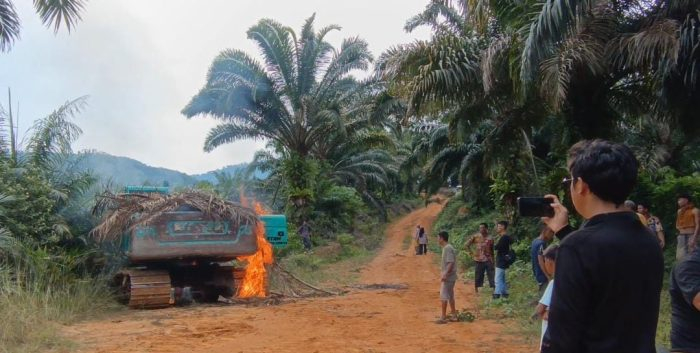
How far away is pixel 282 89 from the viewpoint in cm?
2188

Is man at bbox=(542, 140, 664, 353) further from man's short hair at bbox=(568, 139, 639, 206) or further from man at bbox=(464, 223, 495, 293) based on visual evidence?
man at bbox=(464, 223, 495, 293)

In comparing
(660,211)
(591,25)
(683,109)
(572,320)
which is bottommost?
(572,320)

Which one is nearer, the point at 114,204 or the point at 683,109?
the point at 683,109

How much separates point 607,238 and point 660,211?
12.5m

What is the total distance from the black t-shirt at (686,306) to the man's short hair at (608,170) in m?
1.23

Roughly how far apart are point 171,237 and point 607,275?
428 inches

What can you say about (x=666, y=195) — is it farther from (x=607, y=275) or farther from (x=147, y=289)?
(x=607, y=275)

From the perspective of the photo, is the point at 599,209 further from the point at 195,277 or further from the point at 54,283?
the point at 195,277

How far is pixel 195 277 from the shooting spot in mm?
14250

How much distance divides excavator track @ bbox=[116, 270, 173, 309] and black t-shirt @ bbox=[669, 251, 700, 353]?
1022cm

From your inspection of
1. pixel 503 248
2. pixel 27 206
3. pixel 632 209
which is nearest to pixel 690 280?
pixel 632 209

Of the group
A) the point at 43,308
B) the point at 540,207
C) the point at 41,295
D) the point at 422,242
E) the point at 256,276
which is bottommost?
the point at 43,308

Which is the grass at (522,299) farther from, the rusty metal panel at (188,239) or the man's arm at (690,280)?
the rusty metal panel at (188,239)

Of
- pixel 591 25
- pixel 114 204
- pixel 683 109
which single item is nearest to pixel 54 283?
pixel 114 204
